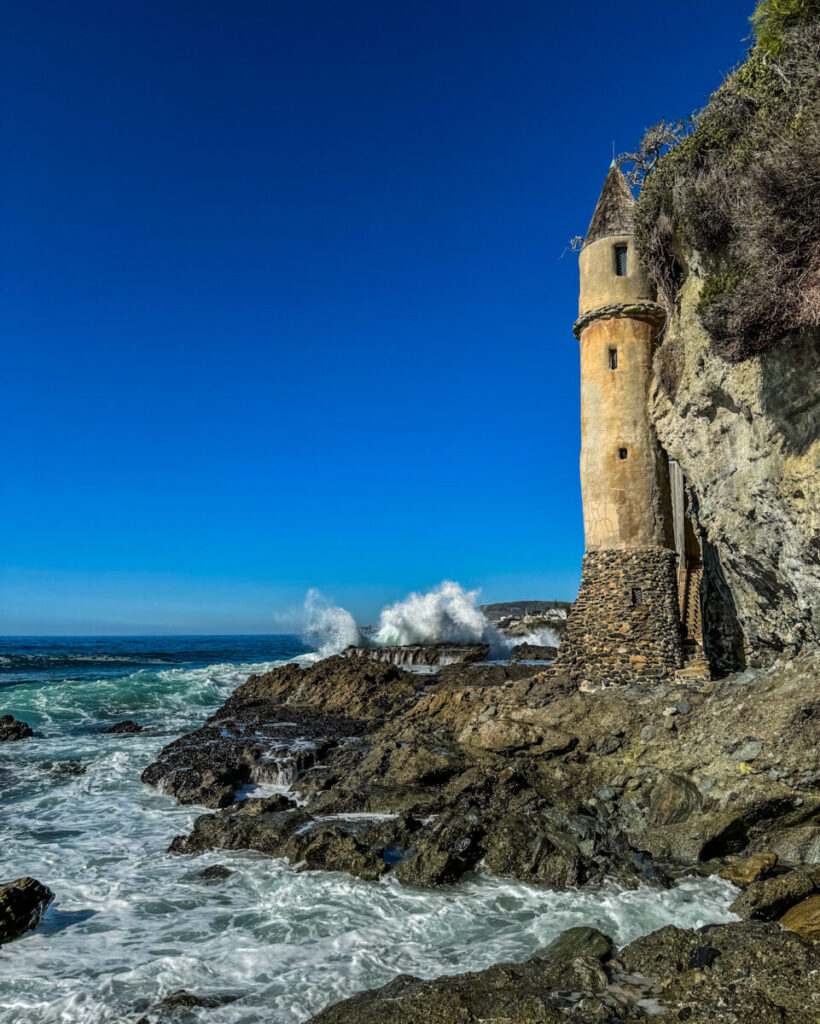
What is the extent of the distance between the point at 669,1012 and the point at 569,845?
3.37 meters

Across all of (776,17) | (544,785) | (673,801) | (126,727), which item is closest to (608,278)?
(776,17)

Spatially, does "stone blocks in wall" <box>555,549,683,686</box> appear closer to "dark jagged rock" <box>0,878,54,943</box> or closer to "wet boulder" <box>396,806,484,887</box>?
"wet boulder" <box>396,806,484,887</box>

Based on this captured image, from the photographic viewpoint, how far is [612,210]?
1630cm

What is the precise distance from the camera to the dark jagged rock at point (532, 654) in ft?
102

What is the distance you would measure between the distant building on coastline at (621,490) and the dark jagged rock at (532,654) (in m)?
15.1

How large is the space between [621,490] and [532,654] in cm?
1921

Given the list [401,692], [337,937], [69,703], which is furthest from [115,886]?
[69,703]

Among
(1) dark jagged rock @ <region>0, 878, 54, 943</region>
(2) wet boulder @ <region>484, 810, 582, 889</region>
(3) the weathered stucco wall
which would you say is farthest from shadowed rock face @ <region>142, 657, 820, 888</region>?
(1) dark jagged rock @ <region>0, 878, 54, 943</region>

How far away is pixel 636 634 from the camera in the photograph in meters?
14.6

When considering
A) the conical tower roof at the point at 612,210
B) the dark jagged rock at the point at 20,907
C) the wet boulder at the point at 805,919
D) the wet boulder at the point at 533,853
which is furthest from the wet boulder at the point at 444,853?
the conical tower roof at the point at 612,210

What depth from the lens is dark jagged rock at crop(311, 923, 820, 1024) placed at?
14.5ft

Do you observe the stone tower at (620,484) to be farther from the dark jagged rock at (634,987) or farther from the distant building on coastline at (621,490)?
the dark jagged rock at (634,987)

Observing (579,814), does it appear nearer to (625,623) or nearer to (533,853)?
(533,853)

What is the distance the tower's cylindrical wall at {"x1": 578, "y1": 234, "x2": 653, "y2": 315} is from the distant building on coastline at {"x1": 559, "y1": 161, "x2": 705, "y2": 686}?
24mm
